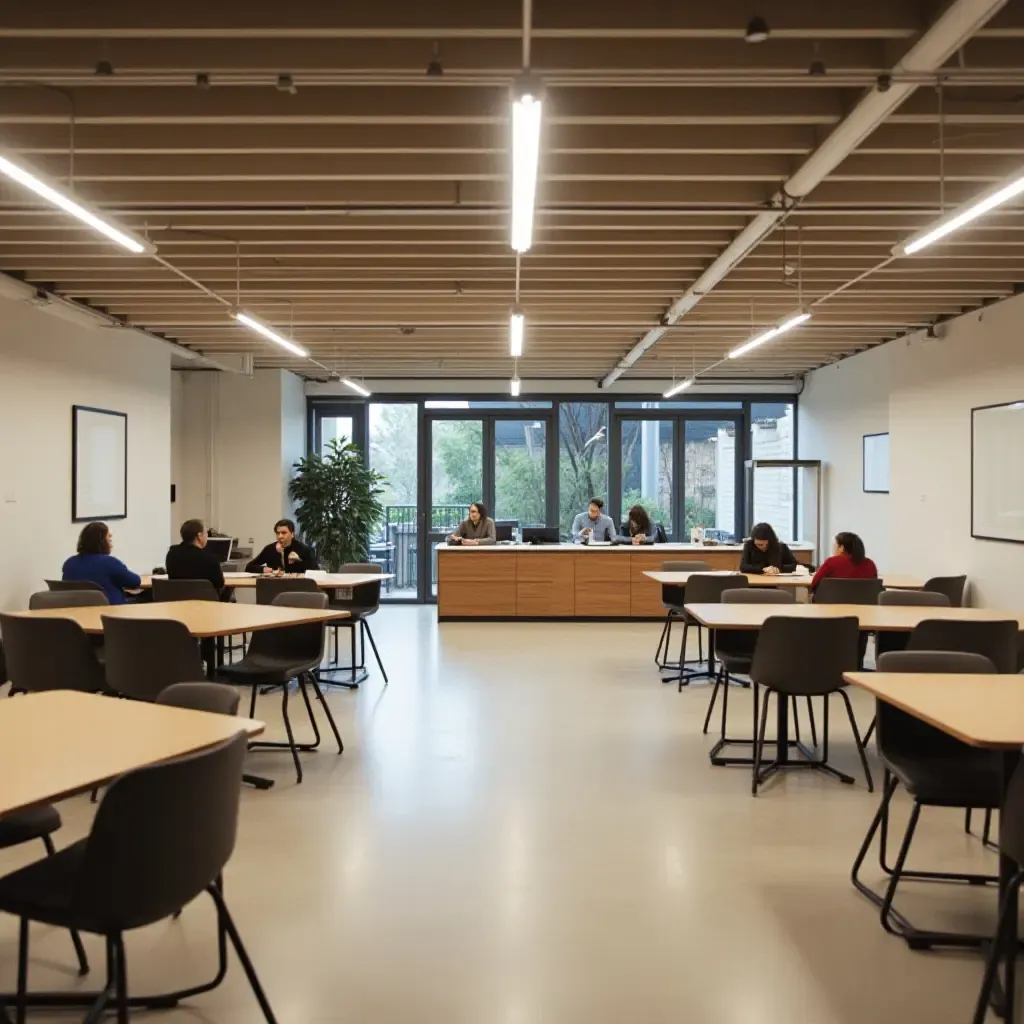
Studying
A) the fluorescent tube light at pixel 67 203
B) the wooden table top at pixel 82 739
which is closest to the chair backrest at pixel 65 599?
the fluorescent tube light at pixel 67 203

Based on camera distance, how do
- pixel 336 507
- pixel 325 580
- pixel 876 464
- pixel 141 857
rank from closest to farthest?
pixel 141 857, pixel 325 580, pixel 876 464, pixel 336 507

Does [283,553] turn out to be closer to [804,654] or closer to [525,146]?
[804,654]

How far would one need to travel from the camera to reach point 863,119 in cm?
404

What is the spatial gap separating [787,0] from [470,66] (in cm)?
127

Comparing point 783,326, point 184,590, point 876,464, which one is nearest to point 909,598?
point 783,326

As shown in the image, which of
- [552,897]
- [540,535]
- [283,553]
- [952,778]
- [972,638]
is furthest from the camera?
[540,535]

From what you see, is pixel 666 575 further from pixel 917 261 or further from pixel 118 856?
pixel 118 856

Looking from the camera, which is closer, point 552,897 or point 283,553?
point 552,897

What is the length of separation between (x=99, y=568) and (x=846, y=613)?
498 cm

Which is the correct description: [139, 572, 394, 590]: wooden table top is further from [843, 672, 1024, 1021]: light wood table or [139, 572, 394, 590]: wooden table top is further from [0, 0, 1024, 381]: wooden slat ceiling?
[843, 672, 1024, 1021]: light wood table

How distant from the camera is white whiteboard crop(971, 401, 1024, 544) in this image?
291 inches

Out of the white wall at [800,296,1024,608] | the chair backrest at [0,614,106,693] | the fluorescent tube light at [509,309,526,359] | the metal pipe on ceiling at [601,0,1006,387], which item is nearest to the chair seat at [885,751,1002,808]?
the metal pipe on ceiling at [601,0,1006,387]

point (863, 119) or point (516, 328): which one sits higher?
point (863, 119)

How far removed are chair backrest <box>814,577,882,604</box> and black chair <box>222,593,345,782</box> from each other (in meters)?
3.44
